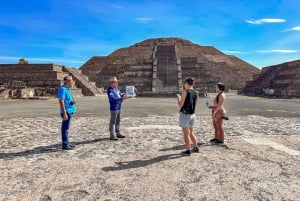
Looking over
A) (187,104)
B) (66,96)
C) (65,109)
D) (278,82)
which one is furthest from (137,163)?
(278,82)

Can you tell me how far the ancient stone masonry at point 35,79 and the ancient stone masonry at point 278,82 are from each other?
788 inches

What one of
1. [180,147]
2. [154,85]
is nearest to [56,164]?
[180,147]

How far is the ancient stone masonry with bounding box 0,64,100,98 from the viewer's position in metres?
29.4

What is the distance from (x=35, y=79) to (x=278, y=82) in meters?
26.4

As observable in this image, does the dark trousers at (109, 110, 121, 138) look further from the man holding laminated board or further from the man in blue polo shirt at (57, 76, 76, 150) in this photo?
the man in blue polo shirt at (57, 76, 76, 150)

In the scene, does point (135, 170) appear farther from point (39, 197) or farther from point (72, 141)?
point (72, 141)

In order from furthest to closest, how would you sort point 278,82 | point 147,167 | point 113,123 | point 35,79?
point 278,82 → point 35,79 → point 113,123 → point 147,167

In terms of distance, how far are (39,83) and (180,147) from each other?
86.2 ft

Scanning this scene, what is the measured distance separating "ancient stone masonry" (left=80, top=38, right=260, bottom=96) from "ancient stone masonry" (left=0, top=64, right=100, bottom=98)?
810 centimetres

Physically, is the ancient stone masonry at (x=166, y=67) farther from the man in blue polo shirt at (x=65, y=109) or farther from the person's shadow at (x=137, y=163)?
the person's shadow at (x=137, y=163)

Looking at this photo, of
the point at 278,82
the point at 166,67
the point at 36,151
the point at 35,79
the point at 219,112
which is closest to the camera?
the point at 36,151

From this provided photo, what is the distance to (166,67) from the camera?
1863 inches

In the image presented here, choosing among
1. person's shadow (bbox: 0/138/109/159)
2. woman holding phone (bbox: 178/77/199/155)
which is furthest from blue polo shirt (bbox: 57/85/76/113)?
woman holding phone (bbox: 178/77/199/155)

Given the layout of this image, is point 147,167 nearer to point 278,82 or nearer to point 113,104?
point 113,104
